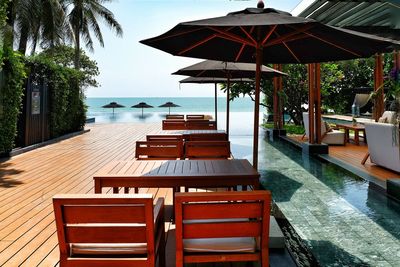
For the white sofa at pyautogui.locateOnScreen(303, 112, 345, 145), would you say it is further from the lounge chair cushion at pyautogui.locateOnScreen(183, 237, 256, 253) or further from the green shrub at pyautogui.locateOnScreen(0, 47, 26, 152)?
the lounge chair cushion at pyautogui.locateOnScreen(183, 237, 256, 253)

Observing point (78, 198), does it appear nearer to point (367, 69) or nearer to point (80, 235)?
point (80, 235)

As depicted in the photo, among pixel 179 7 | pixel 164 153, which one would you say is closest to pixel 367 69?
pixel 179 7

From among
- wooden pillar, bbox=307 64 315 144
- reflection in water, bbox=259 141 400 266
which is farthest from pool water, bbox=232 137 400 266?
wooden pillar, bbox=307 64 315 144

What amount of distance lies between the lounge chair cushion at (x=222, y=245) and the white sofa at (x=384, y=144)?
14.3 ft

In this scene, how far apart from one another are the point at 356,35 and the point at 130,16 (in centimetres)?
2539

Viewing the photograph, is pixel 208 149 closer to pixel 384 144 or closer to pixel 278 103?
pixel 384 144

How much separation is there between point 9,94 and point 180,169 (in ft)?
21.1

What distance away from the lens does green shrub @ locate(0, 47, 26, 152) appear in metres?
8.14

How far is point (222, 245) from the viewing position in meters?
2.22

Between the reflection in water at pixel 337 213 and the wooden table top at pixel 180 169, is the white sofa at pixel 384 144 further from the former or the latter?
the wooden table top at pixel 180 169

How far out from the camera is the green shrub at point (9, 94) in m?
8.14

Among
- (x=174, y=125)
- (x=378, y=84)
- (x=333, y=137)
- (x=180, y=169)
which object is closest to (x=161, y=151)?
(x=180, y=169)

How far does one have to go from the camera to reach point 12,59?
27.3ft

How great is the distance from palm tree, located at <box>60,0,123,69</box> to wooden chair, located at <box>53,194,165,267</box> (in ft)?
74.6
